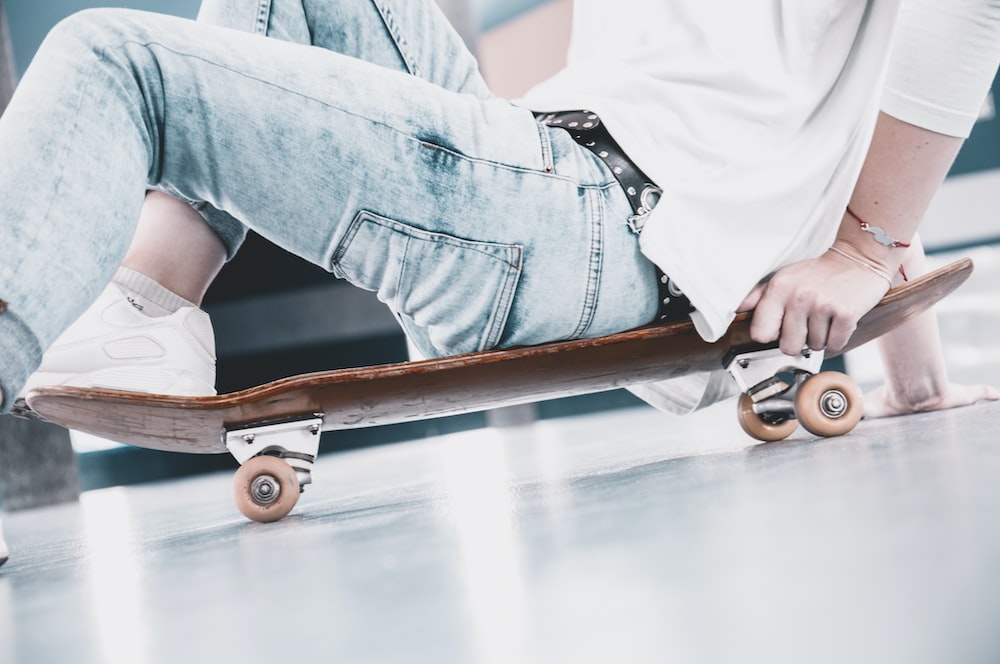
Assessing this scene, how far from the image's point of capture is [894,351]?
1610 mm

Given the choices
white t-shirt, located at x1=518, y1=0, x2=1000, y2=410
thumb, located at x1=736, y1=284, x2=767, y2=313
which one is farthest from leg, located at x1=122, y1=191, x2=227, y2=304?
thumb, located at x1=736, y1=284, x2=767, y2=313

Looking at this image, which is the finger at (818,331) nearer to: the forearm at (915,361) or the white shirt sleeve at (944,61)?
the white shirt sleeve at (944,61)

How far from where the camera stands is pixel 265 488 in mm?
1244

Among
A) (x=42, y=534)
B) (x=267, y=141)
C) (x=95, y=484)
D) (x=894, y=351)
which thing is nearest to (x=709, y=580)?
(x=267, y=141)

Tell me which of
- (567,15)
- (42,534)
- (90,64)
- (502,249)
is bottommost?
(42,534)

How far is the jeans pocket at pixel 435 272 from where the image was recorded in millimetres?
1098

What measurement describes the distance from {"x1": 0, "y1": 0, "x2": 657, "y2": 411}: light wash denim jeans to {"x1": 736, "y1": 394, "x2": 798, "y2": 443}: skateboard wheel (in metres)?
0.24

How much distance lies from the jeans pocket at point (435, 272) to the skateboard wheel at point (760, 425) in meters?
0.42

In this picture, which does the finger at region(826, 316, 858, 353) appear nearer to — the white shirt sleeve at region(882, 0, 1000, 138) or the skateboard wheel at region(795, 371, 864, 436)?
the skateboard wheel at region(795, 371, 864, 436)

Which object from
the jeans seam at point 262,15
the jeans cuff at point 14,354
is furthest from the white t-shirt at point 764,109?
the jeans cuff at point 14,354

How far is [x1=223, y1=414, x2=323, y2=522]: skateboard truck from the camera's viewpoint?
1.24 meters

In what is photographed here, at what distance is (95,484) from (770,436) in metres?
3.90

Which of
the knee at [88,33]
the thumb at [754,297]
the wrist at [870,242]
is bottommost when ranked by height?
the thumb at [754,297]

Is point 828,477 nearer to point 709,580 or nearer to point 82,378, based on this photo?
point 709,580
